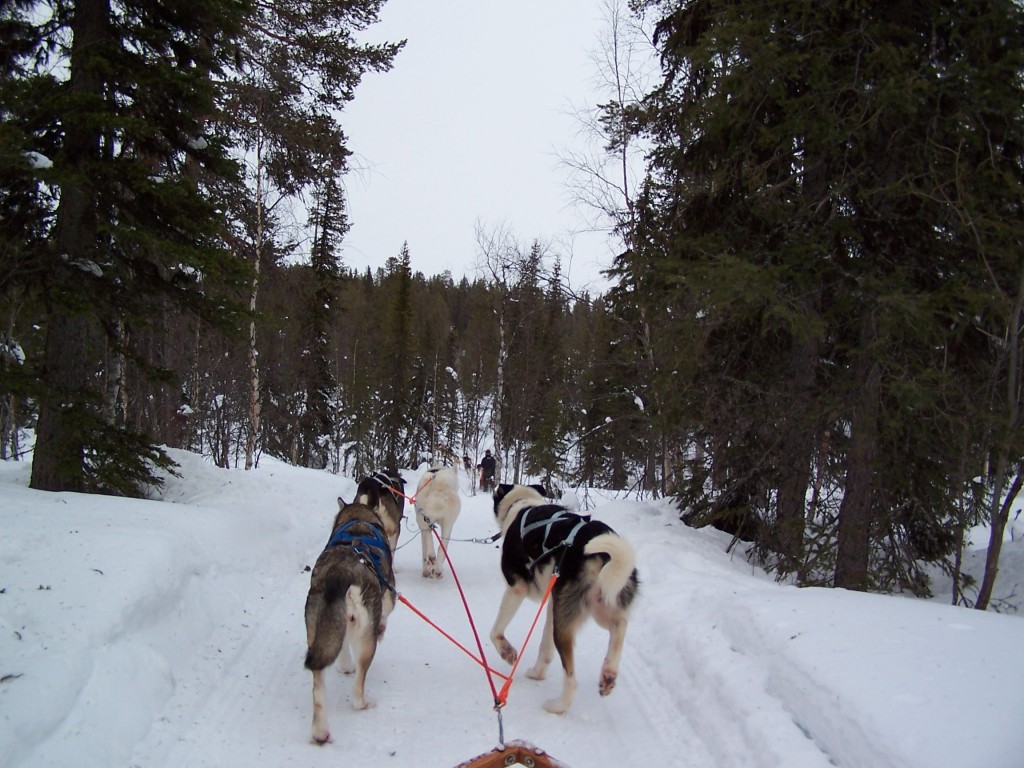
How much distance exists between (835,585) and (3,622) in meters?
7.65

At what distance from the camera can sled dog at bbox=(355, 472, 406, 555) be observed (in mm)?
6205

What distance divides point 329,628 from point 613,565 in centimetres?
189

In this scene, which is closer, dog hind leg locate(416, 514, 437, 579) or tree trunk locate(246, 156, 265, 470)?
dog hind leg locate(416, 514, 437, 579)

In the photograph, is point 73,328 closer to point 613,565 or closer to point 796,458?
point 613,565

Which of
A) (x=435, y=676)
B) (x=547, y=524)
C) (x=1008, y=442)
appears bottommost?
(x=435, y=676)

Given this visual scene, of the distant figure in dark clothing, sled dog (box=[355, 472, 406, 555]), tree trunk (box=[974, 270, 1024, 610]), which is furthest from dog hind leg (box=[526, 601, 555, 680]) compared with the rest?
the distant figure in dark clothing

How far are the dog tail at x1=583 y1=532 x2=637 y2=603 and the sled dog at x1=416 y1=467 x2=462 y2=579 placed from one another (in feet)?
13.3

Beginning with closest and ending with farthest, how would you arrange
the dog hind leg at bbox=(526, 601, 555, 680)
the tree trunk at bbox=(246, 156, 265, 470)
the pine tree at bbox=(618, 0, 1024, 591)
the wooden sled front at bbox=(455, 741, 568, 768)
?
1. the wooden sled front at bbox=(455, 741, 568, 768)
2. the dog hind leg at bbox=(526, 601, 555, 680)
3. the pine tree at bbox=(618, 0, 1024, 591)
4. the tree trunk at bbox=(246, 156, 265, 470)

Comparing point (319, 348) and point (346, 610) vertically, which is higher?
point (319, 348)

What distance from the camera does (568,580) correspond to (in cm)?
423

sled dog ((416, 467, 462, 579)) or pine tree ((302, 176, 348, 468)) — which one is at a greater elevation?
pine tree ((302, 176, 348, 468))

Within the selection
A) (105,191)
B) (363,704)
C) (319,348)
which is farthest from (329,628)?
(319,348)

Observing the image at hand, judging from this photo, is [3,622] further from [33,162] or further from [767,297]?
[767,297]

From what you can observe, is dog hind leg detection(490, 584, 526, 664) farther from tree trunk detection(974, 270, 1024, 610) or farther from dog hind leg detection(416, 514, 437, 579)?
tree trunk detection(974, 270, 1024, 610)
